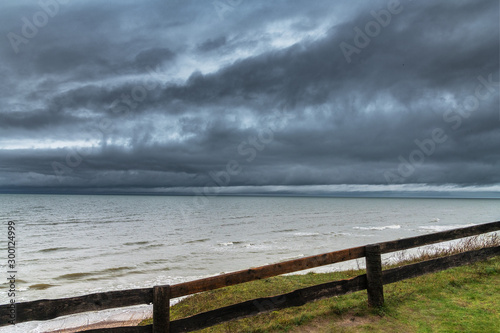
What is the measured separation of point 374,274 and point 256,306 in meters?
2.41

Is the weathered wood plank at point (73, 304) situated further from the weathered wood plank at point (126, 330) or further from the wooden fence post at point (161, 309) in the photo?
the weathered wood plank at point (126, 330)

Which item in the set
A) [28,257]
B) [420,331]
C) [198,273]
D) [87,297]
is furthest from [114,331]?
[28,257]

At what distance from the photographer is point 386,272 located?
19.8ft

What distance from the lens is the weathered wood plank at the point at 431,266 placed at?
20.1 ft

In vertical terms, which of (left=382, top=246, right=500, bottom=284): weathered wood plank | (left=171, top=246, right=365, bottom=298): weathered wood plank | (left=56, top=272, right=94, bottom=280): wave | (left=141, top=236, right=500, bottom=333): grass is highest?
(left=171, top=246, right=365, bottom=298): weathered wood plank

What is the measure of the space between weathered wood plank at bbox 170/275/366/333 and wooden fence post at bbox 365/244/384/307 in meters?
0.35

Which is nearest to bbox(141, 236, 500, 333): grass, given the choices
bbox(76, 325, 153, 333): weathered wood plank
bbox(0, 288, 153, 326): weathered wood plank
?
bbox(76, 325, 153, 333): weathered wood plank

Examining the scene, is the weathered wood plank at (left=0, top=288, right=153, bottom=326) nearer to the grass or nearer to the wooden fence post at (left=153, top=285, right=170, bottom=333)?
the wooden fence post at (left=153, top=285, right=170, bottom=333)

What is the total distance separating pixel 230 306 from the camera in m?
4.95

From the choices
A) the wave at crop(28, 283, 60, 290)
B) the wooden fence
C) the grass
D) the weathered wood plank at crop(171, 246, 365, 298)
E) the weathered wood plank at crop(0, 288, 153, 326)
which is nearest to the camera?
the weathered wood plank at crop(0, 288, 153, 326)

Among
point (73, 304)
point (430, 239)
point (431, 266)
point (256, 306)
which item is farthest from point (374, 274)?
point (73, 304)

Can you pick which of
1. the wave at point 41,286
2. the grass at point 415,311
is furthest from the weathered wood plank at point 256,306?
the wave at point 41,286

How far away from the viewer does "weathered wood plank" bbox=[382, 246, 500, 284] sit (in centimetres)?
611

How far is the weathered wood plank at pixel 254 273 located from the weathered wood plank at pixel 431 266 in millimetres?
912
